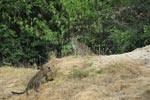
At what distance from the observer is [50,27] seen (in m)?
16.0

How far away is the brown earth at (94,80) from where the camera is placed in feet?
27.2

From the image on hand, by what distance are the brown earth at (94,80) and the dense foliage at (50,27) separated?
4830 mm

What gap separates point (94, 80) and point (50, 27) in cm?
735

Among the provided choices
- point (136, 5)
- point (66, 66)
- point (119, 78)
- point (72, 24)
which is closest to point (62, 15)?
point (72, 24)

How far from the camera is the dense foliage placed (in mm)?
15211

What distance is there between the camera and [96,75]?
29.7 feet

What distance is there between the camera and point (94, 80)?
29.2 feet

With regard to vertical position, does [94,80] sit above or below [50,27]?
below

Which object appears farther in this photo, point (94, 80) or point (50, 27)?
point (50, 27)

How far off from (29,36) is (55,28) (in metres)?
0.88

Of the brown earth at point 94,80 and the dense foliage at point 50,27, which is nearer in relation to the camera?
the brown earth at point 94,80

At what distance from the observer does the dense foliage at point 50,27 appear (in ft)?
49.9

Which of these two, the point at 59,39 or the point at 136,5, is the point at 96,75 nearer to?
the point at 136,5

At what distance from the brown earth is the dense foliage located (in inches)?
190
